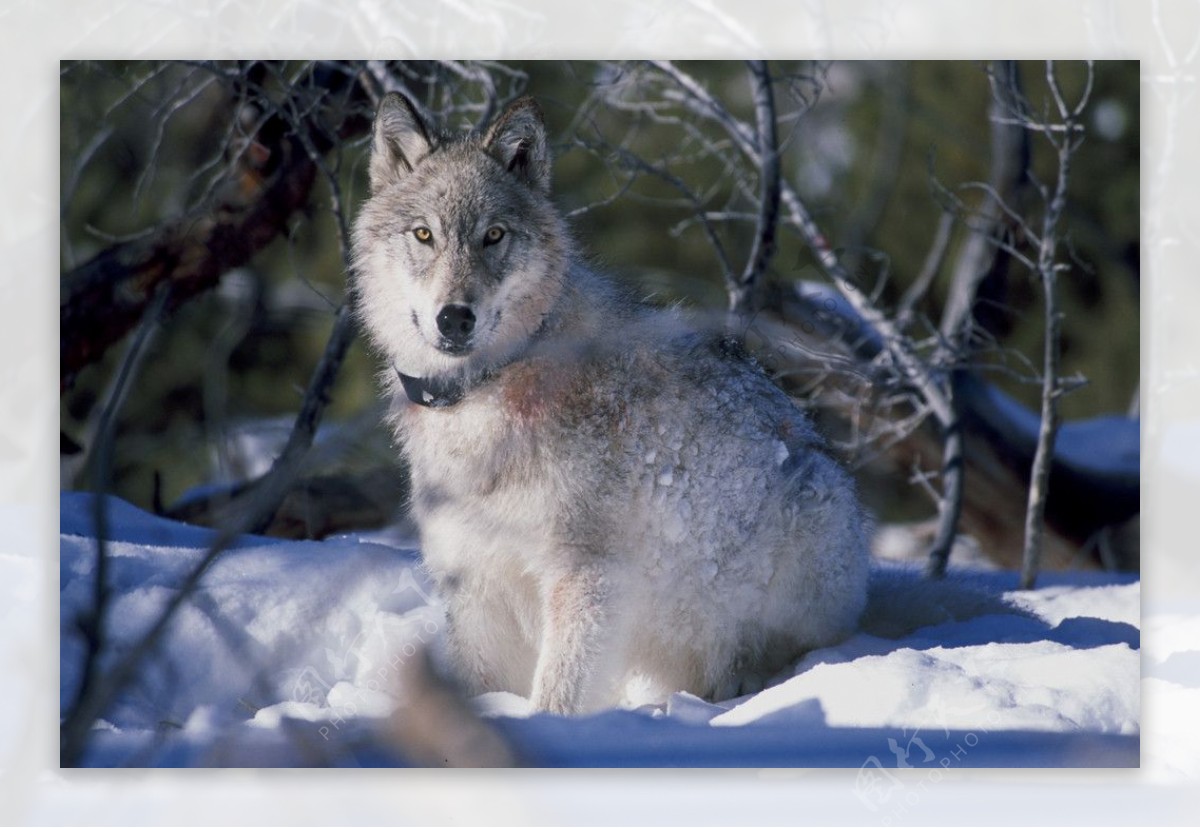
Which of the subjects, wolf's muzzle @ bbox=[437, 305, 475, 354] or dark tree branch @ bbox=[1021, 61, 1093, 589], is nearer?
wolf's muzzle @ bbox=[437, 305, 475, 354]

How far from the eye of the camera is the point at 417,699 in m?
3.12

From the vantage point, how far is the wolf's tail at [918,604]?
3641mm

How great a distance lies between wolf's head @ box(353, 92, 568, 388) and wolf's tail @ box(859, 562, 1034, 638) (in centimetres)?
129

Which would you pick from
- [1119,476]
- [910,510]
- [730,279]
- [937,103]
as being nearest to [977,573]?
[1119,476]

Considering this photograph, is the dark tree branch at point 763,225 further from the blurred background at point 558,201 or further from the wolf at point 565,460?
the wolf at point 565,460

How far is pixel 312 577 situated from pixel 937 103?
9.17ft

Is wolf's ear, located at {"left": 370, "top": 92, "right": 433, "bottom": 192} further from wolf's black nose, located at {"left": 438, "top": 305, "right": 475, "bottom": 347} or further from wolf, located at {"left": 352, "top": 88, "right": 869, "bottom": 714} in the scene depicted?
wolf's black nose, located at {"left": 438, "top": 305, "right": 475, "bottom": 347}

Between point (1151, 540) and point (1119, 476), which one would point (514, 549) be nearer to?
point (1151, 540)

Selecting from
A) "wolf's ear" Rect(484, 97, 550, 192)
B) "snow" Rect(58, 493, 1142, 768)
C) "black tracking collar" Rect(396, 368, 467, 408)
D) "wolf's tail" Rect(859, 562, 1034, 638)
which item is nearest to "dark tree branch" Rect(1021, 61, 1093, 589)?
"wolf's tail" Rect(859, 562, 1034, 638)

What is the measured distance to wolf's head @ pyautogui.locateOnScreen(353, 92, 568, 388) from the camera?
3.18 metres

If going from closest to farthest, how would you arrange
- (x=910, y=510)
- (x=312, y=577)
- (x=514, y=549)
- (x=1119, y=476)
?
(x=514, y=549)
(x=312, y=577)
(x=1119, y=476)
(x=910, y=510)

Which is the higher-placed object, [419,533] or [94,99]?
[94,99]

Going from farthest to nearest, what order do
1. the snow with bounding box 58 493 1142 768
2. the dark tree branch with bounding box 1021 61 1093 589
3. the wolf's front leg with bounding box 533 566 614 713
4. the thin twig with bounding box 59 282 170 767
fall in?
the dark tree branch with bounding box 1021 61 1093 589 < the snow with bounding box 58 493 1142 768 < the wolf's front leg with bounding box 533 566 614 713 < the thin twig with bounding box 59 282 170 767

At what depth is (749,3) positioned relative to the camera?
12.4ft
